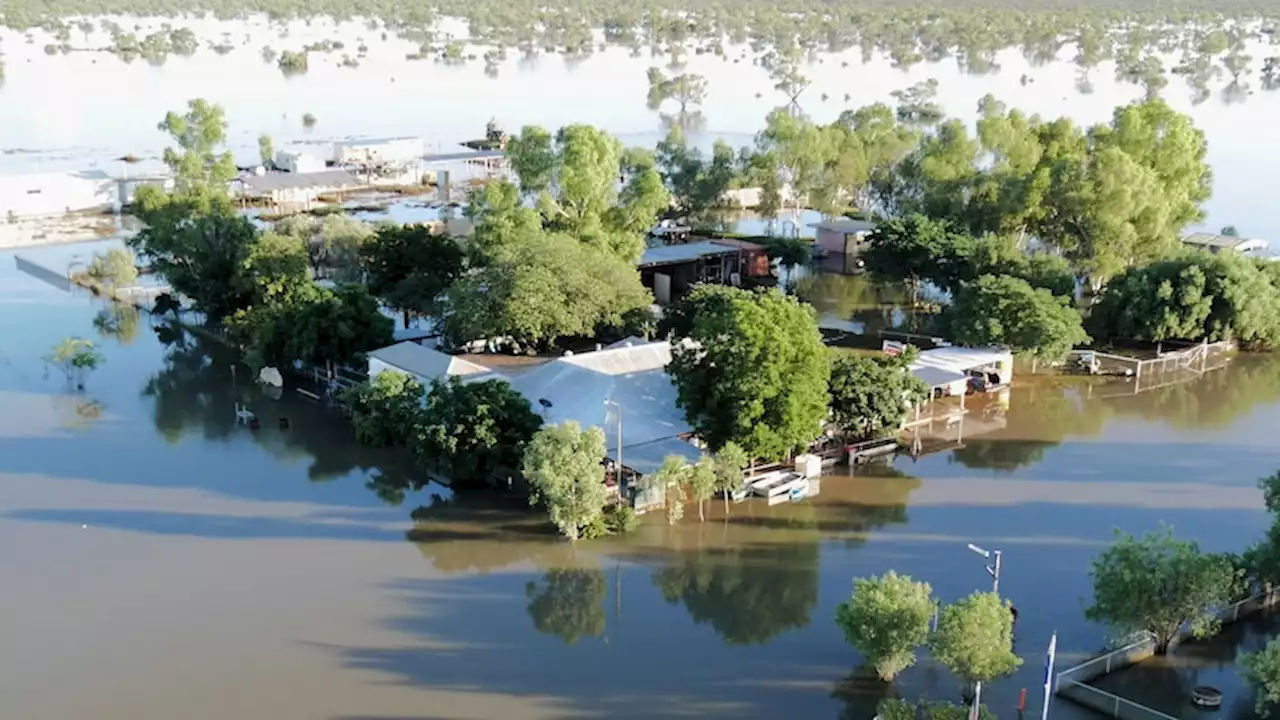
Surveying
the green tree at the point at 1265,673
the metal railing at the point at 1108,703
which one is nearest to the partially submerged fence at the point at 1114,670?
the metal railing at the point at 1108,703

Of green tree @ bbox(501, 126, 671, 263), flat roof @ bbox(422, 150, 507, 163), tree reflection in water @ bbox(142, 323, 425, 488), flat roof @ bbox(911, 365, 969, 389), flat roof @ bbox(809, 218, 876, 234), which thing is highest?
green tree @ bbox(501, 126, 671, 263)

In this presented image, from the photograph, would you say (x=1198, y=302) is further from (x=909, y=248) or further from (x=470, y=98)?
(x=470, y=98)

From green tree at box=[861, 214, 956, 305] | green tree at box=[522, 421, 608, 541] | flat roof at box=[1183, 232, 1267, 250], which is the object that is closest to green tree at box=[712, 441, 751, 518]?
green tree at box=[522, 421, 608, 541]

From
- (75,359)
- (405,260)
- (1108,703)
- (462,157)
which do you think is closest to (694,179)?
(405,260)

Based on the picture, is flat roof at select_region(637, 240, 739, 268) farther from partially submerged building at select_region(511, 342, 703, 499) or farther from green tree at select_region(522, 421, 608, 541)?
green tree at select_region(522, 421, 608, 541)

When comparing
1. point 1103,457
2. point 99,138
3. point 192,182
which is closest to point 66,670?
point 1103,457

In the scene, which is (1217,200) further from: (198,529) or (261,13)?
(261,13)
